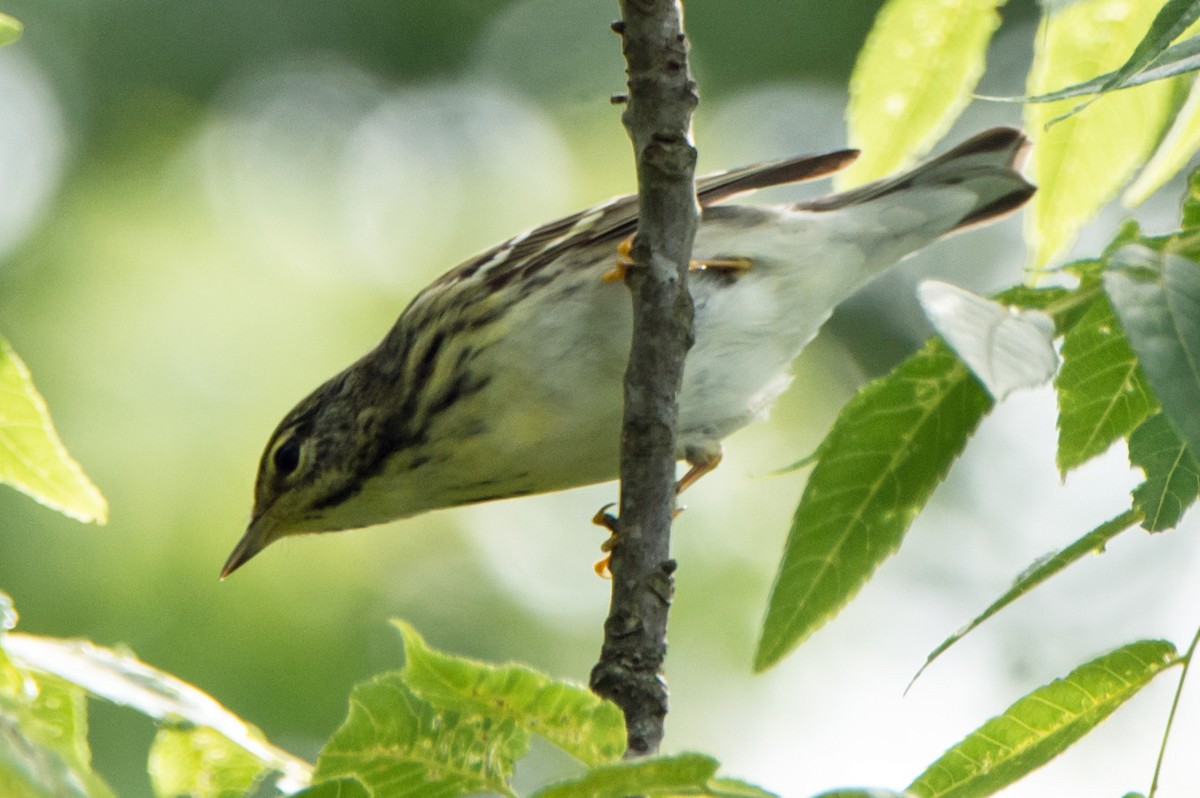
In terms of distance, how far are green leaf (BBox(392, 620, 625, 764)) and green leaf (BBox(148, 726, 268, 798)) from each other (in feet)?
1.18

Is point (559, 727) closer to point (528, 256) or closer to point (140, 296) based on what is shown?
point (528, 256)

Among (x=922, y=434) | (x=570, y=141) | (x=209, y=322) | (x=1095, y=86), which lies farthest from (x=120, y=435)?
(x=1095, y=86)

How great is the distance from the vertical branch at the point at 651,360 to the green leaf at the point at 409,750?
63 cm

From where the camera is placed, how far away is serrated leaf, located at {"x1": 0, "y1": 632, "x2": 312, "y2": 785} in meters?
1.58

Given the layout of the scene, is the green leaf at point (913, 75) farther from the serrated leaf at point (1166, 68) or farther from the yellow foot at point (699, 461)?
the yellow foot at point (699, 461)

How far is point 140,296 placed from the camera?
644 centimetres

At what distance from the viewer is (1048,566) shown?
67.4 inches

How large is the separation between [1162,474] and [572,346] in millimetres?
2018

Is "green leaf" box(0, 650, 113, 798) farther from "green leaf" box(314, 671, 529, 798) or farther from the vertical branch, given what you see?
the vertical branch

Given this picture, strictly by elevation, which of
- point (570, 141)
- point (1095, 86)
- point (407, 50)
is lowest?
point (1095, 86)

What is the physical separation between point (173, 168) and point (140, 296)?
52.3 inches

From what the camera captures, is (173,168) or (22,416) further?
(173,168)

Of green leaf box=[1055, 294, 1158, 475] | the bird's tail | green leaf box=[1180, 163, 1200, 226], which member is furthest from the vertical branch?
the bird's tail

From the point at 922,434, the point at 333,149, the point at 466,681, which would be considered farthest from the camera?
the point at 333,149
